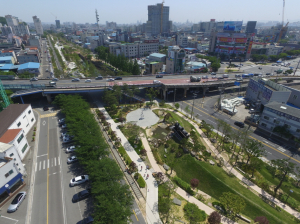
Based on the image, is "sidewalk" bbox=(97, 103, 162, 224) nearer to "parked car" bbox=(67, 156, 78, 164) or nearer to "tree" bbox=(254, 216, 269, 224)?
"parked car" bbox=(67, 156, 78, 164)

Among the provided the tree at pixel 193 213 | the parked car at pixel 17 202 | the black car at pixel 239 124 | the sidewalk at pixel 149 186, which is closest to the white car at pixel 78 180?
the parked car at pixel 17 202

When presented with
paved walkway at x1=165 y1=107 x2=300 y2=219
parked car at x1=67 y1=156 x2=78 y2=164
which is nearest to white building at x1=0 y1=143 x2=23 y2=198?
parked car at x1=67 y1=156 x2=78 y2=164

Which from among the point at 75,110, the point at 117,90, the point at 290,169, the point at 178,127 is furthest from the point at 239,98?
the point at 75,110

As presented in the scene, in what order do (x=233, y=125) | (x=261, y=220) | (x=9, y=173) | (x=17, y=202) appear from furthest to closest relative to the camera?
1. (x=233, y=125)
2. (x=9, y=173)
3. (x=17, y=202)
4. (x=261, y=220)

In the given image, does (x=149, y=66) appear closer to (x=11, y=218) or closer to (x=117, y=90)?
(x=117, y=90)

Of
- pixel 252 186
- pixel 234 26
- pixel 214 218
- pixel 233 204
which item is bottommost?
pixel 252 186

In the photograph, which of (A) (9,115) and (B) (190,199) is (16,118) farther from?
(B) (190,199)

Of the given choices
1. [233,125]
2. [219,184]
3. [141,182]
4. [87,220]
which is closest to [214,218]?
[219,184]
